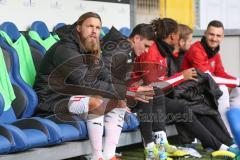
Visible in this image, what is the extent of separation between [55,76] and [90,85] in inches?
10.7

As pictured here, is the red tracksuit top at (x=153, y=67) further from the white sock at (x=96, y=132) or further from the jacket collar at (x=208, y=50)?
the white sock at (x=96, y=132)

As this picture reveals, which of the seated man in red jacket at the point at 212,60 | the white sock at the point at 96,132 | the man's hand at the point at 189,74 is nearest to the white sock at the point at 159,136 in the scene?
the man's hand at the point at 189,74

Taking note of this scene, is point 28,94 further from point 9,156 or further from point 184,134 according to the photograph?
point 184,134

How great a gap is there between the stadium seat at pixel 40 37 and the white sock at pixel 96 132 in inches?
37.1

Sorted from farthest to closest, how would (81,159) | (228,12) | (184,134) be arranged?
(228,12), (184,134), (81,159)

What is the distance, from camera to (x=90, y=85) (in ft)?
15.8

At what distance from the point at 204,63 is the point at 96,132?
1.94 meters

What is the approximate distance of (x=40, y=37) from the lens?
546cm

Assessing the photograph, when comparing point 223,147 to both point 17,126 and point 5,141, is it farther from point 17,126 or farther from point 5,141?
point 5,141

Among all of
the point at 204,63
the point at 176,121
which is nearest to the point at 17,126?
the point at 176,121

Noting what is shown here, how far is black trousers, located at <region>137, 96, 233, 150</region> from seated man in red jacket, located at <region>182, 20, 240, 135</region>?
0.96 feet

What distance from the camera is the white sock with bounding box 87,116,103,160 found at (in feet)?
15.1

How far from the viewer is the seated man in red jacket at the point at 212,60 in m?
6.12

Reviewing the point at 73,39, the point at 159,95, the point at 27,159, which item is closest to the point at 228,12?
the point at 159,95
